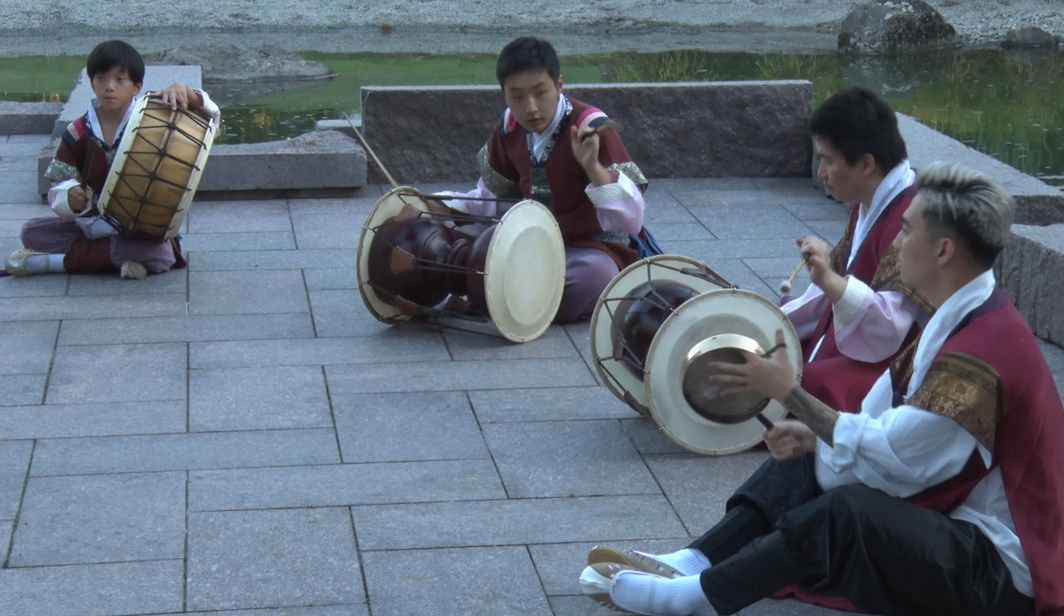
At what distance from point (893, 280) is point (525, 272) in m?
1.51

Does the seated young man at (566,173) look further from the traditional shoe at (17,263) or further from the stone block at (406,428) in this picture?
the traditional shoe at (17,263)

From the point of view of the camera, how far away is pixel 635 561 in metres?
2.75

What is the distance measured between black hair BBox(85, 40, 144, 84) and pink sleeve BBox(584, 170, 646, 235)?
5.81 ft

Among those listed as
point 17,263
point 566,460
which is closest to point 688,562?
point 566,460

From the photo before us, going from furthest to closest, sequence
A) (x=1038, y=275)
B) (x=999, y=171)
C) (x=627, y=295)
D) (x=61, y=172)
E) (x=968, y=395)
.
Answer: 1. (x=999, y=171)
2. (x=61, y=172)
3. (x=1038, y=275)
4. (x=627, y=295)
5. (x=968, y=395)

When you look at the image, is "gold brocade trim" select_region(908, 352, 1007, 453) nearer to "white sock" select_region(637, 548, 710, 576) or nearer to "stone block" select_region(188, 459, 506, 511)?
"white sock" select_region(637, 548, 710, 576)

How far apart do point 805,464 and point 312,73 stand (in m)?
8.70

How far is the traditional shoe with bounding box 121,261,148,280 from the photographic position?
502cm

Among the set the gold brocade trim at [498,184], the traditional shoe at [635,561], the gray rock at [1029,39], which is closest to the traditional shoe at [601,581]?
the traditional shoe at [635,561]

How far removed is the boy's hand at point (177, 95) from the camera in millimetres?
4824

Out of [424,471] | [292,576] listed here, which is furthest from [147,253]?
[292,576]

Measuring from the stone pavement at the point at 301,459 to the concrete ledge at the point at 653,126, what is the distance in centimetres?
144

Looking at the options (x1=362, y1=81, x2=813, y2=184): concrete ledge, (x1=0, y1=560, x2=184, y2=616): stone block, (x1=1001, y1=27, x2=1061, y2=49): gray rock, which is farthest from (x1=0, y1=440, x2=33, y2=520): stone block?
(x1=1001, y1=27, x2=1061, y2=49): gray rock

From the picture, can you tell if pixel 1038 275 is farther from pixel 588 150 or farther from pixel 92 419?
pixel 92 419
